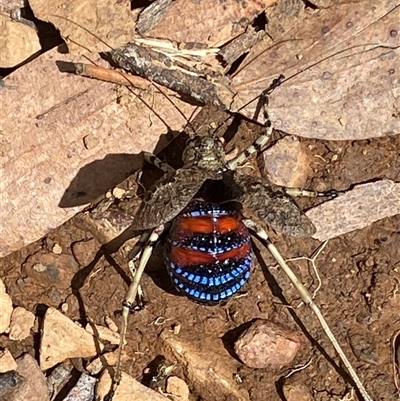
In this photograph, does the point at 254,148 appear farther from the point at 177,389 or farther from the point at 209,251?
the point at 177,389

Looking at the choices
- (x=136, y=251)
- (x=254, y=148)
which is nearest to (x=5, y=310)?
(x=136, y=251)

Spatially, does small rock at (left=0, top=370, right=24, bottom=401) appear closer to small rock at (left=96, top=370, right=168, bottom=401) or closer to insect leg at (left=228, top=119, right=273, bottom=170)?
small rock at (left=96, top=370, right=168, bottom=401)

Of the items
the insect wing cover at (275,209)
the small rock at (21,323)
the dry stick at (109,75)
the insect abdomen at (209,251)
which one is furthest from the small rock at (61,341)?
the dry stick at (109,75)

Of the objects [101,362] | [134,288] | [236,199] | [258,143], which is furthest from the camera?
[258,143]

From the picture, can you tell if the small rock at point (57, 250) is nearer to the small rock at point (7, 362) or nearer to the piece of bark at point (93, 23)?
the small rock at point (7, 362)

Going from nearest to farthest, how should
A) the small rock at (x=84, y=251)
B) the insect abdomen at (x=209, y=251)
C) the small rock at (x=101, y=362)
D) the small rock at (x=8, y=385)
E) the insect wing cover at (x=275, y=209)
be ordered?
the insect wing cover at (x=275, y=209) < the insect abdomen at (x=209, y=251) < the small rock at (x=8, y=385) < the small rock at (x=101, y=362) < the small rock at (x=84, y=251)

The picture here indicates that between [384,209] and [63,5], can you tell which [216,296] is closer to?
[384,209]
